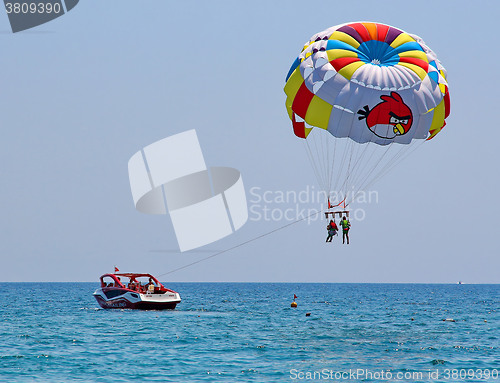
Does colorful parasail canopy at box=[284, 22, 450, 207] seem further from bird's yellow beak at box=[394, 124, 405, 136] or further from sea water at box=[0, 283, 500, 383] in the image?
sea water at box=[0, 283, 500, 383]

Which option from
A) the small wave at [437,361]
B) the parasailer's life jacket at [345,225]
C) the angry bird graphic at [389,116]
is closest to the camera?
the small wave at [437,361]

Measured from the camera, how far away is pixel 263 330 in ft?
121

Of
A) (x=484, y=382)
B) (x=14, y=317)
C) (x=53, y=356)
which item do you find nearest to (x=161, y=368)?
(x=53, y=356)

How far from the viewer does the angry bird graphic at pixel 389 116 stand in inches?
1095

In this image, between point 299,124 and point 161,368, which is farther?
point 299,124

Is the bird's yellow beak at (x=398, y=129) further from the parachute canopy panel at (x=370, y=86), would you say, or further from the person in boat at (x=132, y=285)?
the person in boat at (x=132, y=285)

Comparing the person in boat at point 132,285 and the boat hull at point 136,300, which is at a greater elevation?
the person in boat at point 132,285

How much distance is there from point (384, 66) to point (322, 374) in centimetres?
1269

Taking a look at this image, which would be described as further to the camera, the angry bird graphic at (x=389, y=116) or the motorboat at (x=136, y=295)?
the motorboat at (x=136, y=295)

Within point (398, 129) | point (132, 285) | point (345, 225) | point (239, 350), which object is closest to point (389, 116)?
point (398, 129)

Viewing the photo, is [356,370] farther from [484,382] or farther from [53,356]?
[53,356]

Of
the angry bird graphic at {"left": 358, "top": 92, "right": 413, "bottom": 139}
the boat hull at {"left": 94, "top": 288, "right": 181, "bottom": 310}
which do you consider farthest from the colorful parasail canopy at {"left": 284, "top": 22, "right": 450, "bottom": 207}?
the boat hull at {"left": 94, "top": 288, "right": 181, "bottom": 310}

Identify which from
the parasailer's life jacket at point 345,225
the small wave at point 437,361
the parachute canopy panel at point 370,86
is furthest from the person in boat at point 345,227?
the small wave at point 437,361

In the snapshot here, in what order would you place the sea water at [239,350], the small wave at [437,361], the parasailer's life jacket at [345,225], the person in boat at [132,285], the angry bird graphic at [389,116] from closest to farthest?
the sea water at [239,350]
the small wave at [437,361]
the angry bird graphic at [389,116]
the parasailer's life jacket at [345,225]
the person in boat at [132,285]
